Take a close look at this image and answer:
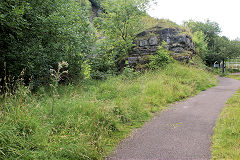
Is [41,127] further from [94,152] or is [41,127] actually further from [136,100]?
[136,100]

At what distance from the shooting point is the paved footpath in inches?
120

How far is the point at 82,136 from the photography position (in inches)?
123

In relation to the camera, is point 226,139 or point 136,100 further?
point 136,100

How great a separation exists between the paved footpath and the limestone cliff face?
7273 mm

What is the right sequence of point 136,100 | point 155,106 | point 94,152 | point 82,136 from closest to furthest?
1. point 94,152
2. point 82,136
3. point 136,100
4. point 155,106

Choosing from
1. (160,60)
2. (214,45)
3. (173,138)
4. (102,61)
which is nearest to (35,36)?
(102,61)

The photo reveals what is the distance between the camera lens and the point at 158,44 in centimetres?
1248

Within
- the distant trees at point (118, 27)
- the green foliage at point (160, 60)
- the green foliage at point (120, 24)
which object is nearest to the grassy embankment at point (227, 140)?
the green foliage at point (160, 60)

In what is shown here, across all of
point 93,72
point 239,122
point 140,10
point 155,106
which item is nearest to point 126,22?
point 140,10

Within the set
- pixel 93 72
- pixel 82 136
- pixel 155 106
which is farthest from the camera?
pixel 93 72

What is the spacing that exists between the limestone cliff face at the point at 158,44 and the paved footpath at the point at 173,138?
7.27 meters

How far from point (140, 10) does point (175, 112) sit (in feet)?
30.6

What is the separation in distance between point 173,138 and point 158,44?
9.79m

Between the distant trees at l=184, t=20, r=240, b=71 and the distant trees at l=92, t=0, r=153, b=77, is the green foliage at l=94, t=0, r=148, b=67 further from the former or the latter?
the distant trees at l=184, t=20, r=240, b=71
